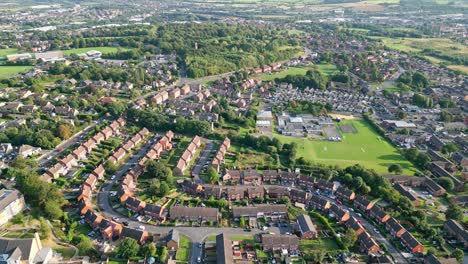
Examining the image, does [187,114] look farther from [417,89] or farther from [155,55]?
[417,89]

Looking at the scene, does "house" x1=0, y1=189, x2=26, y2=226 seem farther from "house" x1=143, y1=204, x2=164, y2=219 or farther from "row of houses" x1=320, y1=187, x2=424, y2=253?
"row of houses" x1=320, y1=187, x2=424, y2=253

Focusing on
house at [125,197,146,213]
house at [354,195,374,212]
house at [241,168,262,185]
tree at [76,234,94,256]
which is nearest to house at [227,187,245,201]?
house at [241,168,262,185]

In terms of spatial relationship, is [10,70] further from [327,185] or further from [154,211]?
[327,185]

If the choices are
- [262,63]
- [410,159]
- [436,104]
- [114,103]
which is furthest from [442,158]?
[262,63]

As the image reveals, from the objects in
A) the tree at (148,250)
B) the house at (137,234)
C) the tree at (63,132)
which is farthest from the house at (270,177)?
the tree at (63,132)

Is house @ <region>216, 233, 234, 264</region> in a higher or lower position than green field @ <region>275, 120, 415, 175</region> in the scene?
lower

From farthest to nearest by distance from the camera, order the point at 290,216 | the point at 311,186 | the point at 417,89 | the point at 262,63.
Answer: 1. the point at 262,63
2. the point at 417,89
3. the point at 311,186
4. the point at 290,216

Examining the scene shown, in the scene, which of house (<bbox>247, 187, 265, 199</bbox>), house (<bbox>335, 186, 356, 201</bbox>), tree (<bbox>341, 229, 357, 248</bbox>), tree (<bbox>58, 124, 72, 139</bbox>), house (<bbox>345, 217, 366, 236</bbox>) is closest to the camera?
tree (<bbox>341, 229, 357, 248</bbox>)
